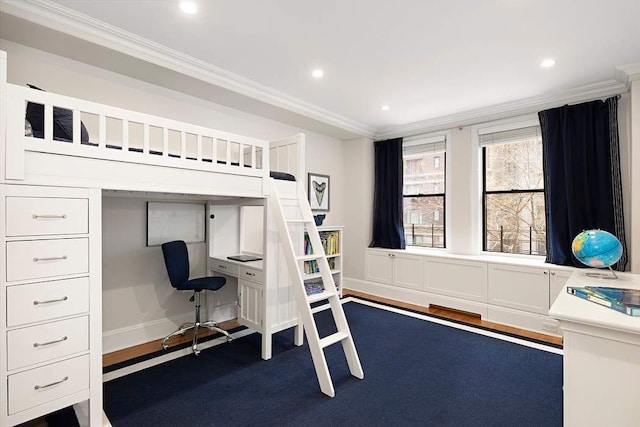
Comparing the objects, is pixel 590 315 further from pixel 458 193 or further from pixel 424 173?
pixel 424 173

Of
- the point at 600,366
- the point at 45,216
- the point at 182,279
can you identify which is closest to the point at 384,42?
the point at 600,366

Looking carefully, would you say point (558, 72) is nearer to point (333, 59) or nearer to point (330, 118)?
point (333, 59)

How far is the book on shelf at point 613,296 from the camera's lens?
1.42 metres

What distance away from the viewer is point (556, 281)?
3.22 metres

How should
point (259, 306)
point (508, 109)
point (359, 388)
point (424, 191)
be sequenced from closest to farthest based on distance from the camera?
1. point (359, 388)
2. point (259, 306)
3. point (508, 109)
4. point (424, 191)

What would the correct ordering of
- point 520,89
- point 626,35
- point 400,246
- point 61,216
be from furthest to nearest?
point 400,246
point 520,89
point 626,35
point 61,216

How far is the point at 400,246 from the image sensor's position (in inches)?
182

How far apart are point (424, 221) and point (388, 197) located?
2.14ft

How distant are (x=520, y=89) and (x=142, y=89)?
3.81m

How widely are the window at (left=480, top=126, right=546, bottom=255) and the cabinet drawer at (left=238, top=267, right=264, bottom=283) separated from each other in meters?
3.10

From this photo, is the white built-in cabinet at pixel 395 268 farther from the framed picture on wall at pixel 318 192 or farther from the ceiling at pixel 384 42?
the ceiling at pixel 384 42

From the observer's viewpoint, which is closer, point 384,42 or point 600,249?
point 600,249

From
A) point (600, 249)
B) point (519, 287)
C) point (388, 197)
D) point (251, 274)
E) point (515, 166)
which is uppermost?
point (515, 166)

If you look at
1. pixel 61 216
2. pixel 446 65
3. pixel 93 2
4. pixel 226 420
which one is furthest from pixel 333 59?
pixel 226 420
